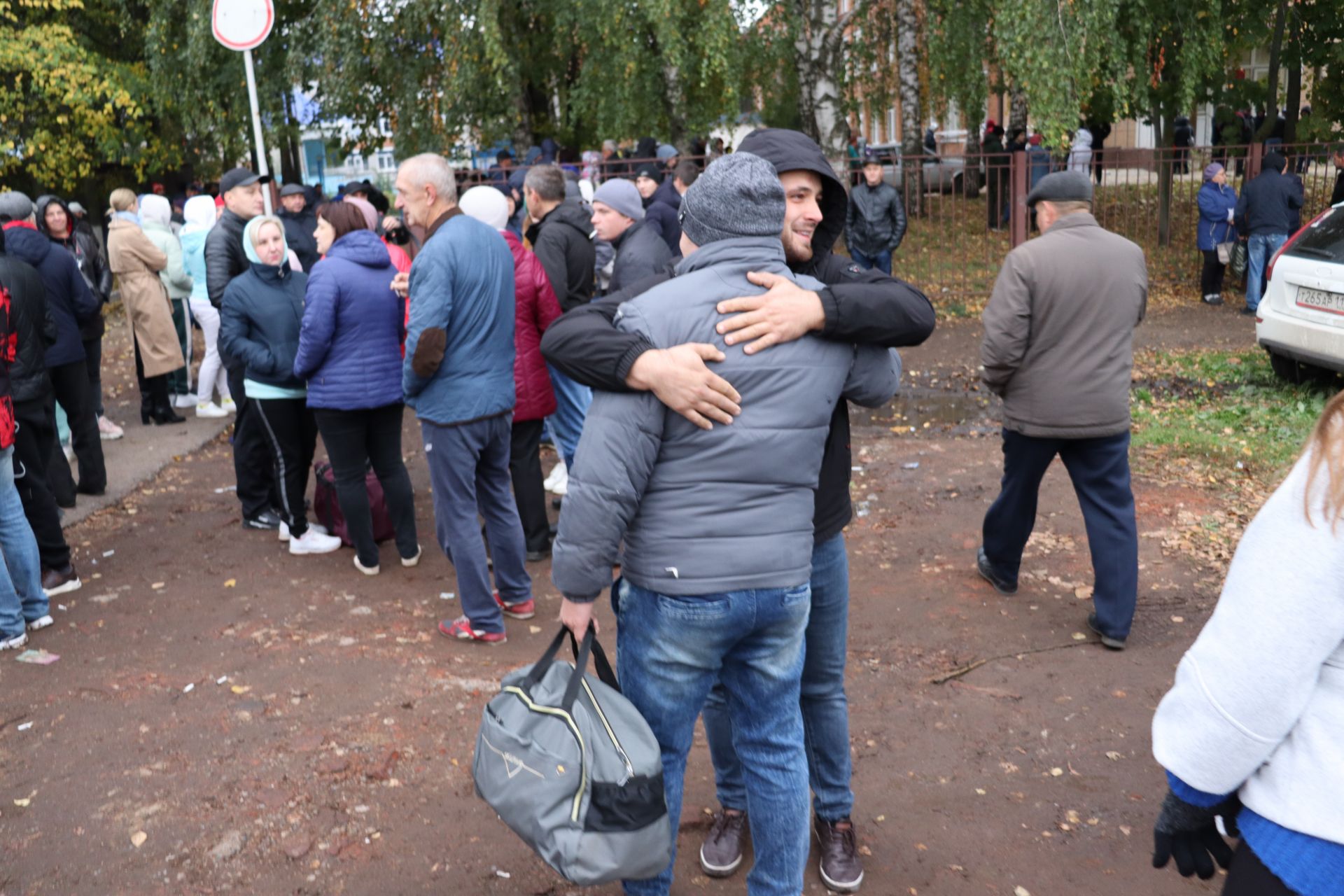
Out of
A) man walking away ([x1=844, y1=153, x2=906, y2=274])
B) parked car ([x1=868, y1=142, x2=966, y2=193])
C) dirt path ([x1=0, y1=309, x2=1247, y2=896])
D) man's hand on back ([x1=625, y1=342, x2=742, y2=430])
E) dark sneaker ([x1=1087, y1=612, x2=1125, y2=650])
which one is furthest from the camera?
parked car ([x1=868, y1=142, x2=966, y2=193])

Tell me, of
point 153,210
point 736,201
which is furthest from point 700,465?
point 153,210

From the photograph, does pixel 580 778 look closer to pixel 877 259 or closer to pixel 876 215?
pixel 876 215

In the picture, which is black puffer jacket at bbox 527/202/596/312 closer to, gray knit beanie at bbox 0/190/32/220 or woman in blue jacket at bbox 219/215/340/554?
woman in blue jacket at bbox 219/215/340/554

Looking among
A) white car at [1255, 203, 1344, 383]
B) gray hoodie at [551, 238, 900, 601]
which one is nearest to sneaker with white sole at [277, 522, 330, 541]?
gray hoodie at [551, 238, 900, 601]

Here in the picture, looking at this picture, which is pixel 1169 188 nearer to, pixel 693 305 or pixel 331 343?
pixel 331 343

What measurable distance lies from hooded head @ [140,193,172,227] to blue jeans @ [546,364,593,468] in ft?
16.4

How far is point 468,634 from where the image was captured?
541cm

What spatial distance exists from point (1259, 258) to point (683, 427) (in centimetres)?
1302

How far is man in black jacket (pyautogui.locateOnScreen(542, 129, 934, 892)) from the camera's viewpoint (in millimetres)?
2670

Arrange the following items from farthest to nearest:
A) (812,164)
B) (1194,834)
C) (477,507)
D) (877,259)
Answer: (877,259), (477,507), (812,164), (1194,834)

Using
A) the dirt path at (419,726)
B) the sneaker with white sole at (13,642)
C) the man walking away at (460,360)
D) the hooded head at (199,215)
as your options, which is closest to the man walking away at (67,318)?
the dirt path at (419,726)

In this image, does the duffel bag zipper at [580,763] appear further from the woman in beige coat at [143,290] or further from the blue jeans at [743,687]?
the woman in beige coat at [143,290]

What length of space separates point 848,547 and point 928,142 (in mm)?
25441

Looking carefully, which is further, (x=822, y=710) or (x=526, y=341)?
(x=526, y=341)
